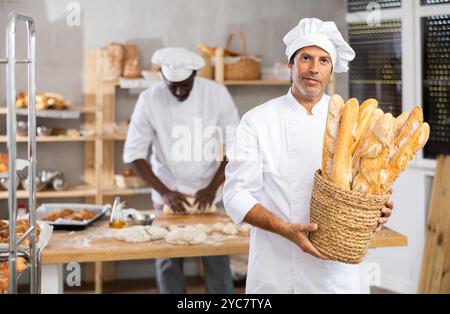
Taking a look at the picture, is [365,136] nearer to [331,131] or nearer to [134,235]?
[331,131]

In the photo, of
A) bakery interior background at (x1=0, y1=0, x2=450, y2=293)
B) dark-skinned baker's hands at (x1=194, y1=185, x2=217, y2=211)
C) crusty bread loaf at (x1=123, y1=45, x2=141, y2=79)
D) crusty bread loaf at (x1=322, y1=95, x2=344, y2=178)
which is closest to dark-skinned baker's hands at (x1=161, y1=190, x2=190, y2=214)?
dark-skinned baker's hands at (x1=194, y1=185, x2=217, y2=211)

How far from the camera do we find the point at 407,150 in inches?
57.4

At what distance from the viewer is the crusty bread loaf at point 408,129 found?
4.76ft

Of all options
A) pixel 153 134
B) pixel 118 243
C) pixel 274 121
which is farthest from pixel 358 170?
pixel 153 134

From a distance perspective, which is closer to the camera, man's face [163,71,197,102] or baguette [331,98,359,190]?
baguette [331,98,359,190]

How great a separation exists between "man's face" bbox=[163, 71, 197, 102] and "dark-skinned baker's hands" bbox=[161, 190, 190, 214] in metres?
0.40

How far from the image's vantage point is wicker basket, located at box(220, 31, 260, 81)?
3.37 meters

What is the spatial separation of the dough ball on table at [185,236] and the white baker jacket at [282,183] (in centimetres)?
44

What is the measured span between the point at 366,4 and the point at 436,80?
1.54 feet

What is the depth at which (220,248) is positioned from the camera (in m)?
2.17

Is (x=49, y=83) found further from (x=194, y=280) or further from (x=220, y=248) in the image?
(x=220, y=248)

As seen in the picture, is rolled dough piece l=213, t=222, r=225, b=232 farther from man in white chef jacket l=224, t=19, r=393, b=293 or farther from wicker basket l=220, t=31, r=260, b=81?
wicker basket l=220, t=31, r=260, b=81

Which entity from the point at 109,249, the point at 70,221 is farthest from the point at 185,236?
the point at 70,221

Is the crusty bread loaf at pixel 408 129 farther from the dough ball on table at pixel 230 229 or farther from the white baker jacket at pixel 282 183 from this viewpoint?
the dough ball on table at pixel 230 229
